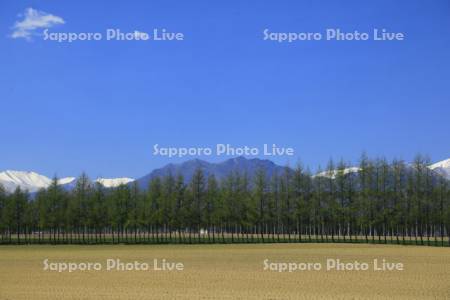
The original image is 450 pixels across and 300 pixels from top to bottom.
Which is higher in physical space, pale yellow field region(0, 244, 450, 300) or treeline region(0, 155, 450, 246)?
treeline region(0, 155, 450, 246)

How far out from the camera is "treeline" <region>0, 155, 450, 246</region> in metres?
92.3

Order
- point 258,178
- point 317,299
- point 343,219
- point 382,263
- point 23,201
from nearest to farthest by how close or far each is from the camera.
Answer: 1. point 317,299
2. point 382,263
3. point 343,219
4. point 258,178
5. point 23,201

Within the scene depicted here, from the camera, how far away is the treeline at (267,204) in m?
92.3

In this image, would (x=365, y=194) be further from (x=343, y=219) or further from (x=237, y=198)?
(x=237, y=198)

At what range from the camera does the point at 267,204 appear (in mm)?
103688

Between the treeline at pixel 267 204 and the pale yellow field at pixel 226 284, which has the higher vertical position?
the treeline at pixel 267 204

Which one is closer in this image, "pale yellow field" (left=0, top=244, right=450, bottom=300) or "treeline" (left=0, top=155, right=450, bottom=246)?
"pale yellow field" (left=0, top=244, right=450, bottom=300)

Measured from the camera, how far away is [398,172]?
94.4 meters

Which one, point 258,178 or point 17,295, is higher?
point 258,178

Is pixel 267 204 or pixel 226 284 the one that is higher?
pixel 267 204

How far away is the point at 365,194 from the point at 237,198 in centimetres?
2173

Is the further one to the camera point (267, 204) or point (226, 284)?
point (267, 204)

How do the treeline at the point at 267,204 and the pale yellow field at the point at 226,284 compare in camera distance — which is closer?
the pale yellow field at the point at 226,284

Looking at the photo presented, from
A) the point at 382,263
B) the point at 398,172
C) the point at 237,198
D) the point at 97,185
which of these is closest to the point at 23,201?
the point at 97,185
